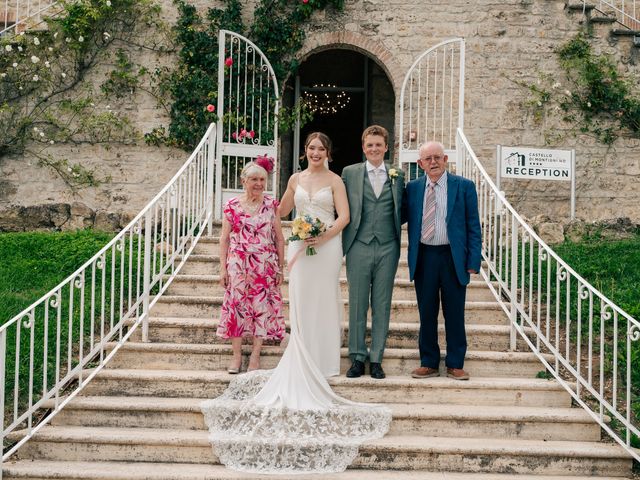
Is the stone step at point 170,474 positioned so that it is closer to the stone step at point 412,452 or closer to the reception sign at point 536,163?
the stone step at point 412,452

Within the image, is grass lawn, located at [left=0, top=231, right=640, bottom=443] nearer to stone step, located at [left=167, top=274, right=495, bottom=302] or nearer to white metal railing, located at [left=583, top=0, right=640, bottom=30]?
stone step, located at [left=167, top=274, right=495, bottom=302]

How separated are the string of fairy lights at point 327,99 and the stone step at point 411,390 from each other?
7.53m

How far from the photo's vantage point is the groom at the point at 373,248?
15.4 feet

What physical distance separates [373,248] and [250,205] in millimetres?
985

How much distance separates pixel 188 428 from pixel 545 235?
17.6 ft

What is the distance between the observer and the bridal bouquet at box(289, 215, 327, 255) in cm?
458

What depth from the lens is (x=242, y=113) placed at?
28.4 ft

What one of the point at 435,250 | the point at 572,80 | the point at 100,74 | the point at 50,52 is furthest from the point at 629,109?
the point at 50,52

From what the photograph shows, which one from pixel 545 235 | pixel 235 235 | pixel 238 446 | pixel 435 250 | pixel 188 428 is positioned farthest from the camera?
pixel 545 235

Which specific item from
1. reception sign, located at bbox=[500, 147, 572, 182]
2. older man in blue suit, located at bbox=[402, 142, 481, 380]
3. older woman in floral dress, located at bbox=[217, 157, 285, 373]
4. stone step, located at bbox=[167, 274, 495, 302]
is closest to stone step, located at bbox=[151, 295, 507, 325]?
stone step, located at bbox=[167, 274, 495, 302]

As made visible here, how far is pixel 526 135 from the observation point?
30.7 ft

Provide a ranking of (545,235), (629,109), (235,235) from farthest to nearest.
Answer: (629,109) < (545,235) < (235,235)

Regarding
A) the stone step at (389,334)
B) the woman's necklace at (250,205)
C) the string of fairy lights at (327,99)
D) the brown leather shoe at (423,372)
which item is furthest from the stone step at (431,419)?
the string of fairy lights at (327,99)

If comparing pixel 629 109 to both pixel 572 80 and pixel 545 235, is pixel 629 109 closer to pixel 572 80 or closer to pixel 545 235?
pixel 572 80
